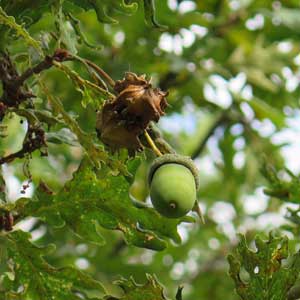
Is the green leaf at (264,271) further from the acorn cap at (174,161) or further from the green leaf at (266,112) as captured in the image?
the green leaf at (266,112)

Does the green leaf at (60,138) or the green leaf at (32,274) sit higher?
the green leaf at (60,138)

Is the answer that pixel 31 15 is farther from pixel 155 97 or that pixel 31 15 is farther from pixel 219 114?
pixel 219 114

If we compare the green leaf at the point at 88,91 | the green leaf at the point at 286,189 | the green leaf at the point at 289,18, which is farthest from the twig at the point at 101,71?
the green leaf at the point at 289,18

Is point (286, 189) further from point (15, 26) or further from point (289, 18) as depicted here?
point (289, 18)

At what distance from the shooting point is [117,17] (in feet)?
11.6

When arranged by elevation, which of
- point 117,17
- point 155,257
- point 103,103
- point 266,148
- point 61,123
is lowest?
point 155,257

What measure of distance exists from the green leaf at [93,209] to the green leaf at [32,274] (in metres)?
0.08

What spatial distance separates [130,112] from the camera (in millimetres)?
1721

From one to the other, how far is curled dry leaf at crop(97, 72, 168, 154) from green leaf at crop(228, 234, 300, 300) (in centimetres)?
34

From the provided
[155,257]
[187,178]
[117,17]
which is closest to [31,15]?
[187,178]

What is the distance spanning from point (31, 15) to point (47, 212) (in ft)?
1.55

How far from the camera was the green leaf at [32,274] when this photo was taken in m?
1.96

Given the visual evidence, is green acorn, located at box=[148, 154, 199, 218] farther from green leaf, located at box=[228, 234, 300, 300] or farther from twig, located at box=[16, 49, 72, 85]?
twig, located at box=[16, 49, 72, 85]

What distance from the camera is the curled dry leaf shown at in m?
1.71
